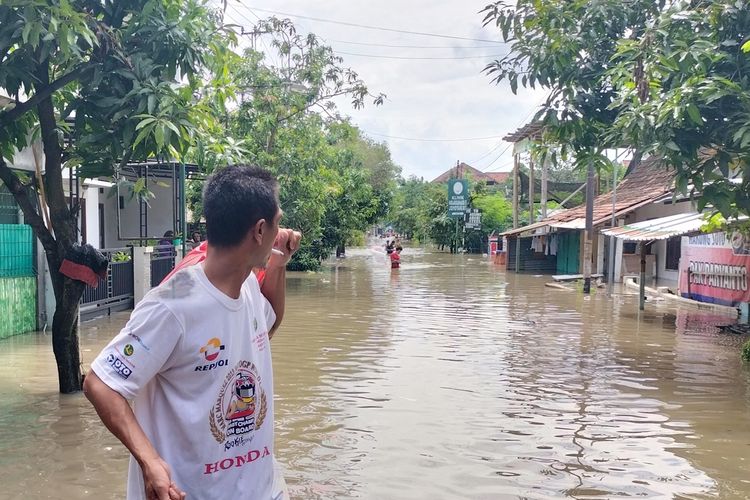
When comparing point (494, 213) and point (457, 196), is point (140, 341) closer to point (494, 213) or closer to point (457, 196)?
point (457, 196)

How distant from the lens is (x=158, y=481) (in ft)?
6.18

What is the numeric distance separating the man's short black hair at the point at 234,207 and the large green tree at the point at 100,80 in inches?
116

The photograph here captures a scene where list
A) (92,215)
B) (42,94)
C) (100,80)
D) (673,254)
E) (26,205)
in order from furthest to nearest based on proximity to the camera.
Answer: (673,254) < (92,215) < (26,205) < (42,94) < (100,80)

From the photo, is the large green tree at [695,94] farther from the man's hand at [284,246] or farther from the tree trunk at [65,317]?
the tree trunk at [65,317]

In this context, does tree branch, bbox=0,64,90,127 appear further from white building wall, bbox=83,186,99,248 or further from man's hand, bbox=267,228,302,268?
white building wall, bbox=83,186,99,248

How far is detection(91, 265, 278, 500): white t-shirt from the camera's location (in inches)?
76.5

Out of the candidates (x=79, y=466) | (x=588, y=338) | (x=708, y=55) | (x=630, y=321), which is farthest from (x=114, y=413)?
(x=630, y=321)

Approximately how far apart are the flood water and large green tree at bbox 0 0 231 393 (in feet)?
6.45

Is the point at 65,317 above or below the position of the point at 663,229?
below

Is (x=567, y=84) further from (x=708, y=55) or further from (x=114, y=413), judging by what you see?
(x=114, y=413)

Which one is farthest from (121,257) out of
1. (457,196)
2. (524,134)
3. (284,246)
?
(457,196)

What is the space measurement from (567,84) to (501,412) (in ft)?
16.3

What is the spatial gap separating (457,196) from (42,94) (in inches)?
1589

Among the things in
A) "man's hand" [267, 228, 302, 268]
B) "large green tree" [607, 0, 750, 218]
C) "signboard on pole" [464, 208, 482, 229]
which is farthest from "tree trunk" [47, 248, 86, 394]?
"signboard on pole" [464, 208, 482, 229]
